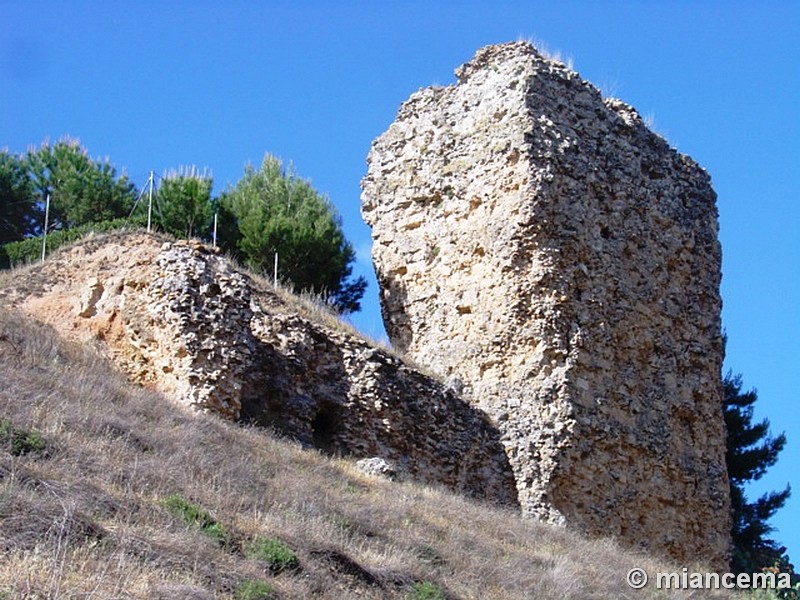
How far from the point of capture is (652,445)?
1652cm

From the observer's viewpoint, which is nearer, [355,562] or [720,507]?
[355,562]

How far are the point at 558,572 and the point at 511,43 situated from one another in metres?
9.13

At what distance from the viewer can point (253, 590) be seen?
8.02 metres

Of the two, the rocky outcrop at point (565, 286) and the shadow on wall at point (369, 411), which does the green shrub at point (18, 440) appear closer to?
the shadow on wall at point (369, 411)

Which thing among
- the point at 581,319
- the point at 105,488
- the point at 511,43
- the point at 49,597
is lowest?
the point at 49,597

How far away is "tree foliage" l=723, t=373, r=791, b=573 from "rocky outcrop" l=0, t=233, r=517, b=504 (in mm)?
7835

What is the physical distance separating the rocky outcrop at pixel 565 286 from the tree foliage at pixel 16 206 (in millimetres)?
7434

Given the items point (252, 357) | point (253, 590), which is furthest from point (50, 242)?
point (253, 590)

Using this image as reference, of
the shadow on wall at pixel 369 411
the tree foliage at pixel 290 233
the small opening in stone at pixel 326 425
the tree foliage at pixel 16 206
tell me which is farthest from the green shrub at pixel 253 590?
the tree foliage at pixel 16 206

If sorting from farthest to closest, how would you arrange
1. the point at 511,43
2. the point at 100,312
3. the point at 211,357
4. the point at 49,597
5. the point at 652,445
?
the point at 511,43, the point at 652,445, the point at 100,312, the point at 211,357, the point at 49,597

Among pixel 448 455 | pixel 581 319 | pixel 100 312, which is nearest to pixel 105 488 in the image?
pixel 100 312

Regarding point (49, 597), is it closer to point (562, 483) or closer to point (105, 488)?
point (105, 488)

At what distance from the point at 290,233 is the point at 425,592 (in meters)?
13.0

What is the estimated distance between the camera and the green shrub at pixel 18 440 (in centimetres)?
912
